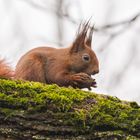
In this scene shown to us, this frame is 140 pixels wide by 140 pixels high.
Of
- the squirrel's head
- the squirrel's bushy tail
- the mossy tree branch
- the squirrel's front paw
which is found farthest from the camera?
the squirrel's head

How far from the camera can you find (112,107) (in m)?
2.30

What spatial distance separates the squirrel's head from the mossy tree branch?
178cm

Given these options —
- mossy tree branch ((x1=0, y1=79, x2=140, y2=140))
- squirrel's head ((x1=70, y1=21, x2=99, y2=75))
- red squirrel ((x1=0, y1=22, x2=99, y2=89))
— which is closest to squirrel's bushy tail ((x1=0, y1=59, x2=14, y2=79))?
mossy tree branch ((x1=0, y1=79, x2=140, y2=140))

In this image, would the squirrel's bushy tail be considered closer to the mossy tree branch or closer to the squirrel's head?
the mossy tree branch

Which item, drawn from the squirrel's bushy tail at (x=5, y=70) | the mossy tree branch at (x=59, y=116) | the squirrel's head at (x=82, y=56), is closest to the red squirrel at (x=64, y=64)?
the squirrel's head at (x=82, y=56)

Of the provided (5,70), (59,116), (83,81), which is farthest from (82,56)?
(59,116)

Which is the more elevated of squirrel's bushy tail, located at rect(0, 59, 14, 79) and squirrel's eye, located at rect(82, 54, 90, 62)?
squirrel's eye, located at rect(82, 54, 90, 62)

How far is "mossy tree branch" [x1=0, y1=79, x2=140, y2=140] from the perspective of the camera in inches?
83.4

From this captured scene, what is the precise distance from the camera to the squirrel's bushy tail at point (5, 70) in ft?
8.96

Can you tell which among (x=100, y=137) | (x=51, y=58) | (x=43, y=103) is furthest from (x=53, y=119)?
(x=51, y=58)

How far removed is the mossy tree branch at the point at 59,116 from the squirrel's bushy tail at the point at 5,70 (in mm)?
400

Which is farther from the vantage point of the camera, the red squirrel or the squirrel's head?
the squirrel's head

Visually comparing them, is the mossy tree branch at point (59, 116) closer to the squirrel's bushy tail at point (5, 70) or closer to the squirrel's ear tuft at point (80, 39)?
the squirrel's bushy tail at point (5, 70)

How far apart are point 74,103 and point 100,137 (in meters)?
0.25
